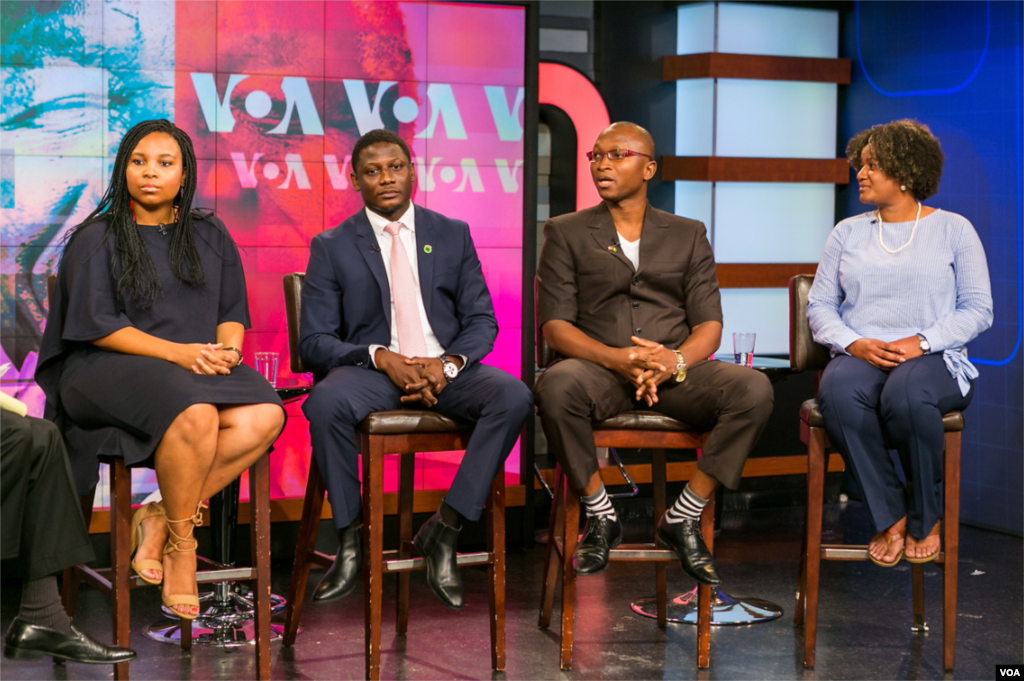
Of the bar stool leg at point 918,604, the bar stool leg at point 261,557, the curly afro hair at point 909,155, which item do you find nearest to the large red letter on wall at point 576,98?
the curly afro hair at point 909,155

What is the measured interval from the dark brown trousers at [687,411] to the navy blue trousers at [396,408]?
4.4 inches

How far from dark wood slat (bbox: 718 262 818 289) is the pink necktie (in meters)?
2.59

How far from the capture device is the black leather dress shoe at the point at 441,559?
3.49 metres

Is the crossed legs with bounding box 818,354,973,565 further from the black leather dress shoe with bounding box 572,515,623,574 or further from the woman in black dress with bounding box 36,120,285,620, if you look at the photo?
the woman in black dress with bounding box 36,120,285,620

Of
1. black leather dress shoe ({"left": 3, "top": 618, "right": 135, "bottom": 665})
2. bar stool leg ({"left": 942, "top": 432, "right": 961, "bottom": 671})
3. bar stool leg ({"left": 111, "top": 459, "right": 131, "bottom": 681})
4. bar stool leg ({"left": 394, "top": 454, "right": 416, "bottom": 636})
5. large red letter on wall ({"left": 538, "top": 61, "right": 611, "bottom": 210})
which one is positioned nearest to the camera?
black leather dress shoe ({"left": 3, "top": 618, "right": 135, "bottom": 665})

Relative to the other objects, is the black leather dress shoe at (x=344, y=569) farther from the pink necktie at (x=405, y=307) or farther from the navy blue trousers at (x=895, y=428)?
the navy blue trousers at (x=895, y=428)

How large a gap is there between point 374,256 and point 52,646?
1533 mm

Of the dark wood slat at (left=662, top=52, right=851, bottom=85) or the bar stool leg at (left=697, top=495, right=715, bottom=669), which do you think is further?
the dark wood slat at (left=662, top=52, right=851, bottom=85)

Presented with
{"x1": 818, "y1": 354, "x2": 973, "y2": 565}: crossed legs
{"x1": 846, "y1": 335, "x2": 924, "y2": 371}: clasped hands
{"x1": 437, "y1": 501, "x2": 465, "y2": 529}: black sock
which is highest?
{"x1": 846, "y1": 335, "x2": 924, "y2": 371}: clasped hands

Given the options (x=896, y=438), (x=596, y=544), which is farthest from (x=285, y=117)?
(x=896, y=438)

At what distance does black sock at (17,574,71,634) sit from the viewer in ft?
10.6

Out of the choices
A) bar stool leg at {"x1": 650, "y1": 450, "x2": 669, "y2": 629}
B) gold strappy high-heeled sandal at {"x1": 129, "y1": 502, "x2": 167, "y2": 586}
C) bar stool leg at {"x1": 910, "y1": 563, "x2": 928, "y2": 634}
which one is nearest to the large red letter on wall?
bar stool leg at {"x1": 650, "y1": 450, "x2": 669, "y2": 629}

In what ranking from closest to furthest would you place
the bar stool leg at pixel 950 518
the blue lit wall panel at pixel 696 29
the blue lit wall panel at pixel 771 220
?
1. the bar stool leg at pixel 950 518
2. the blue lit wall panel at pixel 696 29
3. the blue lit wall panel at pixel 771 220

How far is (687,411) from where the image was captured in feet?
12.4
